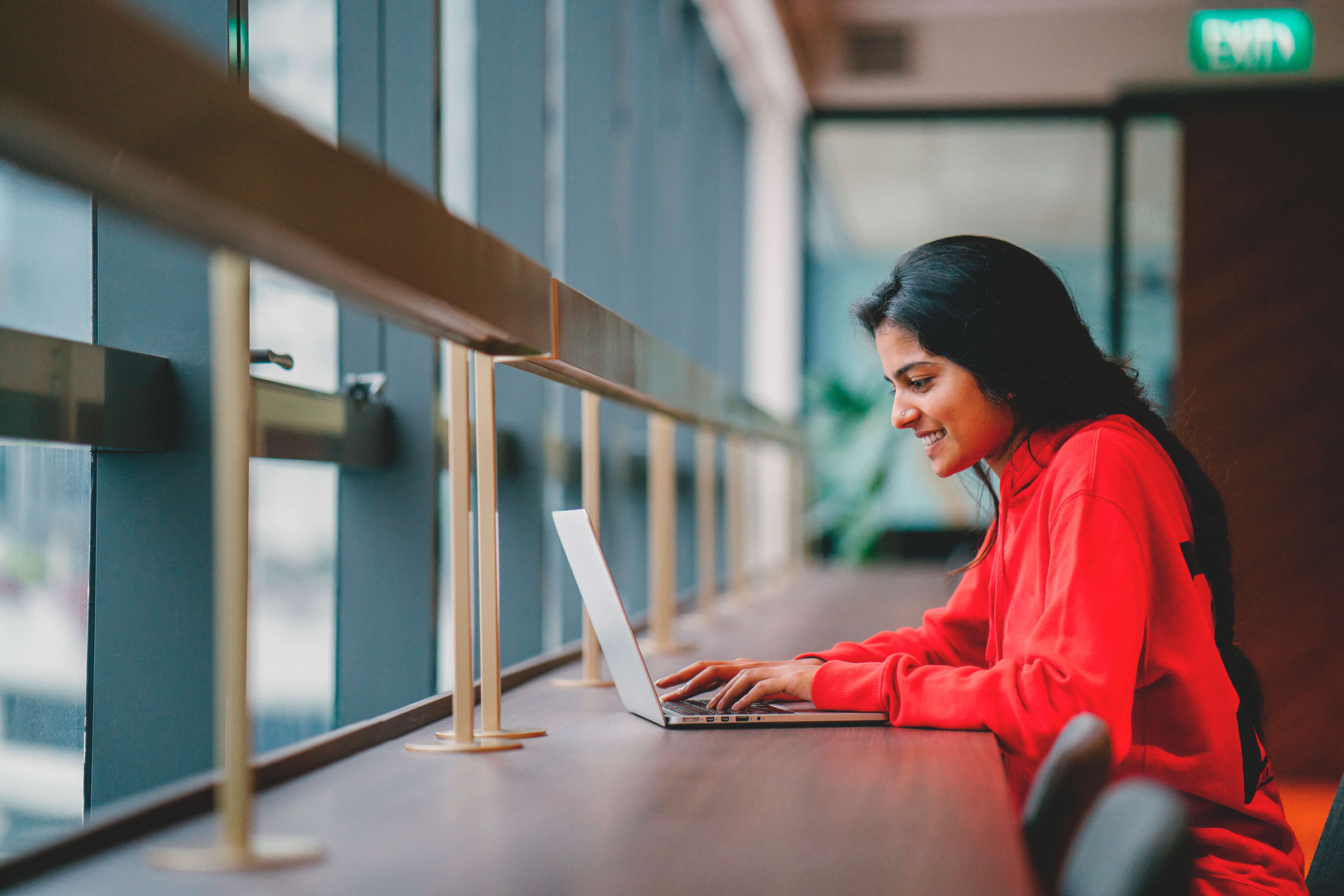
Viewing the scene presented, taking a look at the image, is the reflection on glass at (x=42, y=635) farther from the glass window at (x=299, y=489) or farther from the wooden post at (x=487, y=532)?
the wooden post at (x=487, y=532)

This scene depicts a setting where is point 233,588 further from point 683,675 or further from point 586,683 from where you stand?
point 586,683

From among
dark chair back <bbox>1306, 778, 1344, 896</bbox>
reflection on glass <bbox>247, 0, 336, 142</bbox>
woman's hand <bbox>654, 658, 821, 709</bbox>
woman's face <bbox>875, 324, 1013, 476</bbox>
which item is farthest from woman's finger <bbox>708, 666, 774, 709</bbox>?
reflection on glass <bbox>247, 0, 336, 142</bbox>

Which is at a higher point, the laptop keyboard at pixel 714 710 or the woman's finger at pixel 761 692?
the woman's finger at pixel 761 692

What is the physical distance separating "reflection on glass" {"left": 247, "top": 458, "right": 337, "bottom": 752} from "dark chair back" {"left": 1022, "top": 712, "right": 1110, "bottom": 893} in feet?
4.13

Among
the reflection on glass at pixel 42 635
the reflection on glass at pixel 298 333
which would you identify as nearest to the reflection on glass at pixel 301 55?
the reflection on glass at pixel 298 333

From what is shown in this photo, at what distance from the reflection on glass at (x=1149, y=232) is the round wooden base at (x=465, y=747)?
15.6 ft

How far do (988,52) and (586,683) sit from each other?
4.78 m

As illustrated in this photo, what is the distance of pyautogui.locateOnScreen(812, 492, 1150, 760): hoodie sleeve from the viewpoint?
108 centimetres

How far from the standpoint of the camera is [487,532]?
Result: 121cm

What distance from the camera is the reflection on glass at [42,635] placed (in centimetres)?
126

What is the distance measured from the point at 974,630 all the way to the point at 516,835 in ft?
2.91

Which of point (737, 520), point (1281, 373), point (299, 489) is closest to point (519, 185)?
point (299, 489)

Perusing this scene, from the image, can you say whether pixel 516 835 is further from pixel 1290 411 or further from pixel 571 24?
Result: pixel 1290 411

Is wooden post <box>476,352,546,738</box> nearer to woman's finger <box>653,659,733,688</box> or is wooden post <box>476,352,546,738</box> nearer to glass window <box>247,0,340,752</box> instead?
woman's finger <box>653,659,733,688</box>
